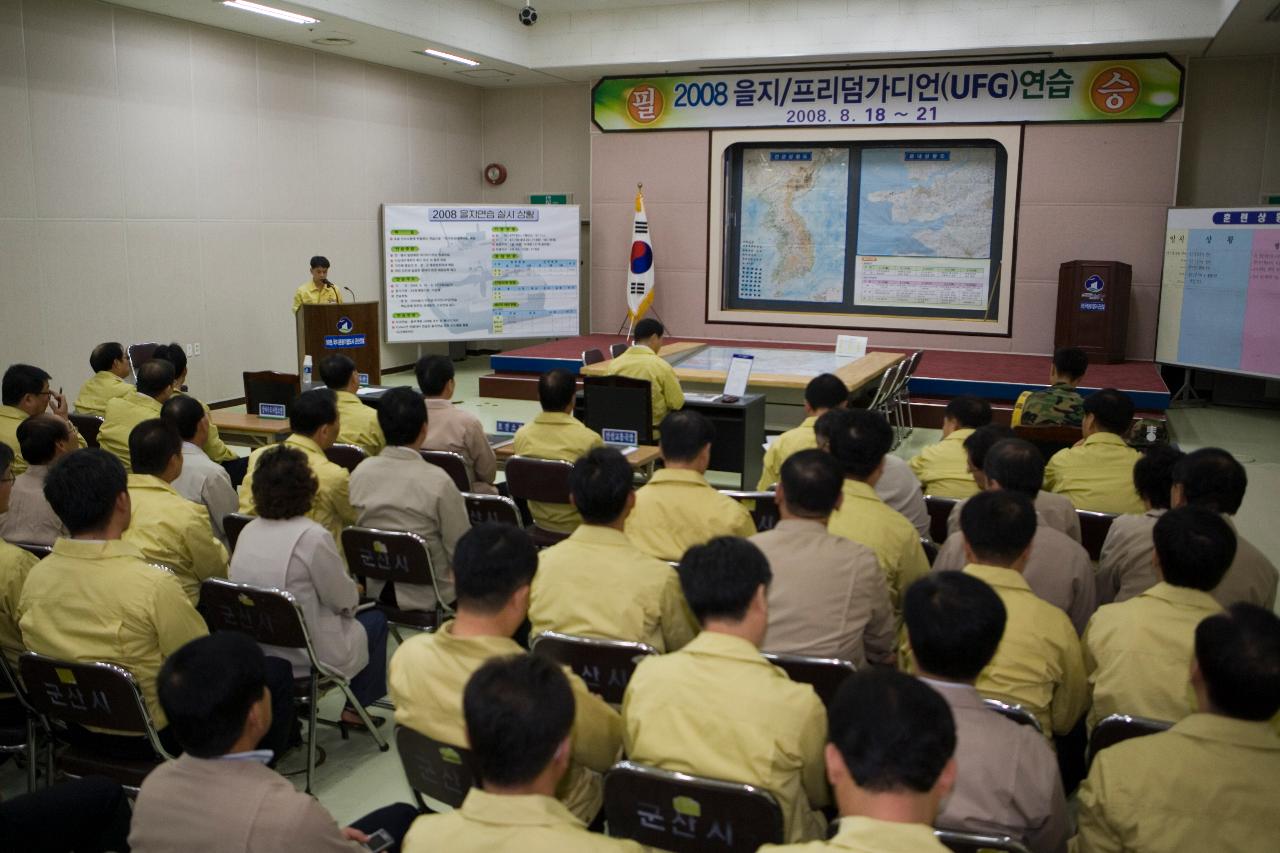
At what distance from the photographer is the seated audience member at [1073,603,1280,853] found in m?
1.77

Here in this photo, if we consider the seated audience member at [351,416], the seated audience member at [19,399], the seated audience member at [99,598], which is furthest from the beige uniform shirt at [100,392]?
the seated audience member at [99,598]

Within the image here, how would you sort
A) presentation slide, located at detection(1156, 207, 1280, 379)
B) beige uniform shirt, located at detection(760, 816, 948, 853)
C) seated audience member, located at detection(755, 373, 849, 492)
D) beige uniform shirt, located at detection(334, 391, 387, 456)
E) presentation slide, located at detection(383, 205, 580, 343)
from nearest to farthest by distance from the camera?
1. beige uniform shirt, located at detection(760, 816, 948, 853)
2. seated audience member, located at detection(755, 373, 849, 492)
3. beige uniform shirt, located at detection(334, 391, 387, 456)
4. presentation slide, located at detection(1156, 207, 1280, 379)
5. presentation slide, located at detection(383, 205, 580, 343)

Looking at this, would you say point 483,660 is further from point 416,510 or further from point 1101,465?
point 1101,465

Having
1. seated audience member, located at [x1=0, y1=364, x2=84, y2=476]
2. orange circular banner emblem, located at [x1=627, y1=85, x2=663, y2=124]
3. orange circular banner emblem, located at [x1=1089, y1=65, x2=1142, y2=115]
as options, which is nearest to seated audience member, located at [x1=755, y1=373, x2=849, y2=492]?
seated audience member, located at [x1=0, y1=364, x2=84, y2=476]

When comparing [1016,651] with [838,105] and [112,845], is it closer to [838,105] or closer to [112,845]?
[112,845]

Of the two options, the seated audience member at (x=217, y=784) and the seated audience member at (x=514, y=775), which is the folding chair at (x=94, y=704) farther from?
the seated audience member at (x=514, y=775)

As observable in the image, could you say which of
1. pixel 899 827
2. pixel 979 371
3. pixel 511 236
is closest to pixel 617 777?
pixel 899 827

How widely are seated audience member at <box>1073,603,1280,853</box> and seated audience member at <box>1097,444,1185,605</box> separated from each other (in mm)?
→ 1291

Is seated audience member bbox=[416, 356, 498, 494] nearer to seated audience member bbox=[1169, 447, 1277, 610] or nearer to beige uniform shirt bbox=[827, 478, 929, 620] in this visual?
beige uniform shirt bbox=[827, 478, 929, 620]

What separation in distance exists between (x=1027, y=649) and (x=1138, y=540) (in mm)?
1067

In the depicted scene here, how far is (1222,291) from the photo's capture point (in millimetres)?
9219

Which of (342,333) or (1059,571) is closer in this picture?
(1059,571)

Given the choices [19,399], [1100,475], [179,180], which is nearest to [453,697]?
[1100,475]

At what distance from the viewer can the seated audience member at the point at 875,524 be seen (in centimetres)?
311
